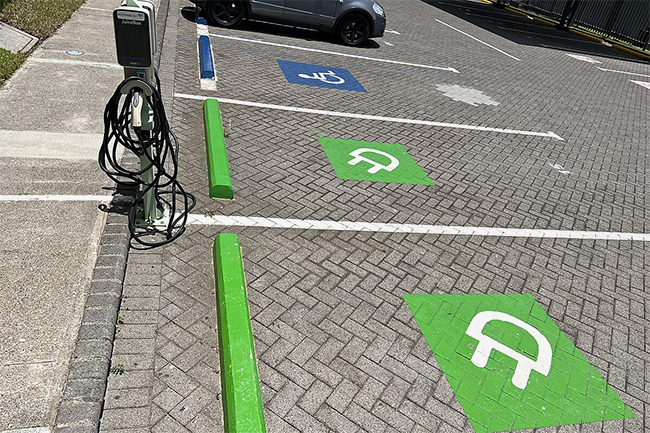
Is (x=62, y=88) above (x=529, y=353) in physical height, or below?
above

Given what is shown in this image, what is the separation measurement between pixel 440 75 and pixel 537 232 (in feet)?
22.5

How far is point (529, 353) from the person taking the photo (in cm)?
406

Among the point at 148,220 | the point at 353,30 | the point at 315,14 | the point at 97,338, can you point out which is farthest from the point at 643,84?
the point at 97,338

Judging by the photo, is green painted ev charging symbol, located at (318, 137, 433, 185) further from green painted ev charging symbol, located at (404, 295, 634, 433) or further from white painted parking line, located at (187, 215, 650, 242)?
green painted ev charging symbol, located at (404, 295, 634, 433)

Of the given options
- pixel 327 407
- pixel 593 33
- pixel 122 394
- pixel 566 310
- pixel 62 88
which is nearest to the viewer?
pixel 122 394

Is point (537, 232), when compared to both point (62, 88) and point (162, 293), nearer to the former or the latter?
point (162, 293)

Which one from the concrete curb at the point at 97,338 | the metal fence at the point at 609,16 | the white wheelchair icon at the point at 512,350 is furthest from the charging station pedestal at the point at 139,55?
the metal fence at the point at 609,16

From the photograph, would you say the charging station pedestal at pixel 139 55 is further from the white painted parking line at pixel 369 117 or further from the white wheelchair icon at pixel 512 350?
the white painted parking line at pixel 369 117

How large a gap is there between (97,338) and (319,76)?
304 inches

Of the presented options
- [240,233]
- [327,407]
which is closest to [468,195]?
[240,233]

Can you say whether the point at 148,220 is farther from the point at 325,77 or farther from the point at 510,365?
the point at 325,77

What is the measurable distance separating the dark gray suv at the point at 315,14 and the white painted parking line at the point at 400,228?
8134mm

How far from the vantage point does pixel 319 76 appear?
9875 mm

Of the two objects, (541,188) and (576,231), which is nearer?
(576,231)
